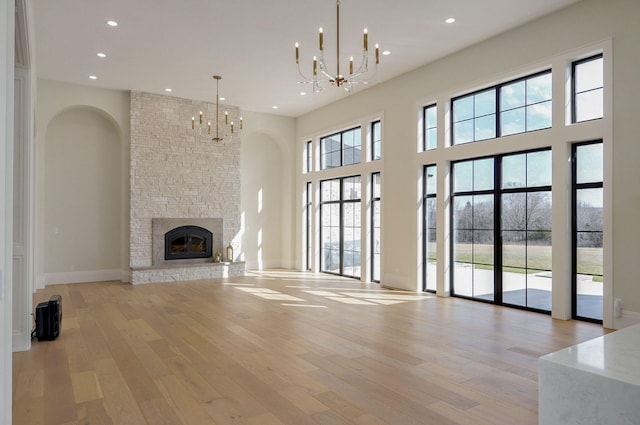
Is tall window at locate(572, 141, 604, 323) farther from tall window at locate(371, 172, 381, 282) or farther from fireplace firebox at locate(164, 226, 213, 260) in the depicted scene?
fireplace firebox at locate(164, 226, 213, 260)

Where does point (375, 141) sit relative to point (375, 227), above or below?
above

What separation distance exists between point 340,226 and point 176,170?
3962 mm

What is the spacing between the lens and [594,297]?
17.6 ft

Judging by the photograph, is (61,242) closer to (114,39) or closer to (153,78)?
(153,78)

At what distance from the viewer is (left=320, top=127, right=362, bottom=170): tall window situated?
9.43 meters

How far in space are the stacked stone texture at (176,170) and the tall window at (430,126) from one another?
4.72 metres

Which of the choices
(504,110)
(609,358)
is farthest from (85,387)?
A: (504,110)

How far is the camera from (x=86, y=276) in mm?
8828

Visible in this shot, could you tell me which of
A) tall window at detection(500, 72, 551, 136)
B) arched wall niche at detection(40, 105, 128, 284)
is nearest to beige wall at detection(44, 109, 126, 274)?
arched wall niche at detection(40, 105, 128, 284)

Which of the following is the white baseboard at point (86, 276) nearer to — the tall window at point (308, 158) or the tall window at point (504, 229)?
the tall window at point (308, 158)

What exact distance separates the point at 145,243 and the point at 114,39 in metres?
4.33

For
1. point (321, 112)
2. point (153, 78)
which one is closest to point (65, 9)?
point (153, 78)

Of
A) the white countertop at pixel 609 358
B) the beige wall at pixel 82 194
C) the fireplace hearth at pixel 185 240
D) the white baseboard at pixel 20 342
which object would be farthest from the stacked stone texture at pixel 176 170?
the white countertop at pixel 609 358

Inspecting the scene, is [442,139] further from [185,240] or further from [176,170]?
[185,240]
